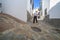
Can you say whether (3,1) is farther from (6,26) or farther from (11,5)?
(6,26)

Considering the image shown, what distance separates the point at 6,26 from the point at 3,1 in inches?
181

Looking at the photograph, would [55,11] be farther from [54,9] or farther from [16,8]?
[16,8]

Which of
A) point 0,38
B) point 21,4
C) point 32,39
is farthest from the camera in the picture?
point 21,4

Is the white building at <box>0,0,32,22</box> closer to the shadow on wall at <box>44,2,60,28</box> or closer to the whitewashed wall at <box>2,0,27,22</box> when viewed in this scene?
the whitewashed wall at <box>2,0,27,22</box>

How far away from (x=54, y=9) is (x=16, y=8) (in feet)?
21.9

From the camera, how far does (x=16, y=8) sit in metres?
15.4

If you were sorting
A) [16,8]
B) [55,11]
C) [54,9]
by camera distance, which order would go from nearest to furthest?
[16,8]
[55,11]
[54,9]

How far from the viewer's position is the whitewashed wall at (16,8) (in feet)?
50.4

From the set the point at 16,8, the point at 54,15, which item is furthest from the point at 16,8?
the point at 54,15

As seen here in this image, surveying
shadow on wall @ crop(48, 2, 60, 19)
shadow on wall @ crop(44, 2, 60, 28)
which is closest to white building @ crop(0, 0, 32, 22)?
shadow on wall @ crop(44, 2, 60, 28)

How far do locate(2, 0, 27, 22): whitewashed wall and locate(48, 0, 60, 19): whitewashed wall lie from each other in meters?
5.95

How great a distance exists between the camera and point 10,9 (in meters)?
15.4

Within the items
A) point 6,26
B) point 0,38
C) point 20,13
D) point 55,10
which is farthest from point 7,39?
point 55,10

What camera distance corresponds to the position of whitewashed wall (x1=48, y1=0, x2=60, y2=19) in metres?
20.0
